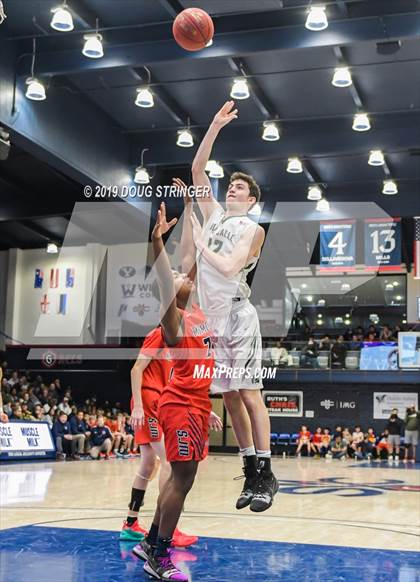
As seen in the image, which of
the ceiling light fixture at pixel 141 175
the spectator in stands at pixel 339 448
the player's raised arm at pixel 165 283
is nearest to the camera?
the player's raised arm at pixel 165 283

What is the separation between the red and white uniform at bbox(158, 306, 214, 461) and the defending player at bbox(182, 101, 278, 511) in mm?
150

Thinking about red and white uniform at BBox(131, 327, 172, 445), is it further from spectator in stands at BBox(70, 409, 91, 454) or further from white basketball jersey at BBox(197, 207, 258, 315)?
spectator in stands at BBox(70, 409, 91, 454)

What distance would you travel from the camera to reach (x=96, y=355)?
30.1 metres

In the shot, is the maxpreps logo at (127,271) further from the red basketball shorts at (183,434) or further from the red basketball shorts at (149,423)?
the red basketball shorts at (183,434)

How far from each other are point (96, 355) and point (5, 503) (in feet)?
63.8

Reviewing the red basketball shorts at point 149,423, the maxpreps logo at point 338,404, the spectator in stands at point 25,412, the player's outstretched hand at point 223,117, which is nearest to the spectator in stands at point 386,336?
the maxpreps logo at point 338,404

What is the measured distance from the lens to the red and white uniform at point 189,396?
5.96m

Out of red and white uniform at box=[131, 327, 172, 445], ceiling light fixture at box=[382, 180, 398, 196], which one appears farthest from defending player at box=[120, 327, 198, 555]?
ceiling light fixture at box=[382, 180, 398, 196]

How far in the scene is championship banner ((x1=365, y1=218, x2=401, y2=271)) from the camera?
757 inches

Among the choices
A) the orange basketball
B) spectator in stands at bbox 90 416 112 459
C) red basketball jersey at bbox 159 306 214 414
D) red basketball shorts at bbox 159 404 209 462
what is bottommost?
spectator in stands at bbox 90 416 112 459

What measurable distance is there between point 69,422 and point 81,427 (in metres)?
0.43

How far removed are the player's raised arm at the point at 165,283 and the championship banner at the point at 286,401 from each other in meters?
26.8

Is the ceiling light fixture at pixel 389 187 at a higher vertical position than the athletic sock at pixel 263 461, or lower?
higher

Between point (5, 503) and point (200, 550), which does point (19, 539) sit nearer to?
point (200, 550)
